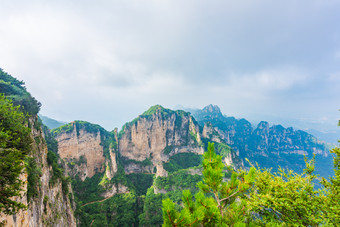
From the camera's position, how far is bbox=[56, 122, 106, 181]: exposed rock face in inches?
1733

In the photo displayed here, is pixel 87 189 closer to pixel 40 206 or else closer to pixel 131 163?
pixel 131 163

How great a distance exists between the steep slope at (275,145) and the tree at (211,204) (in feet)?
408

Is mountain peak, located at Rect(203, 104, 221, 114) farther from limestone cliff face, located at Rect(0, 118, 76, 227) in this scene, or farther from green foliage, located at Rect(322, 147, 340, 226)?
green foliage, located at Rect(322, 147, 340, 226)

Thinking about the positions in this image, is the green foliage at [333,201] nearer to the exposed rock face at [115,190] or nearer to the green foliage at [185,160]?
the exposed rock face at [115,190]

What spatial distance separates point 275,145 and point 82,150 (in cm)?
16959

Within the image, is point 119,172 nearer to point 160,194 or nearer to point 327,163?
point 160,194

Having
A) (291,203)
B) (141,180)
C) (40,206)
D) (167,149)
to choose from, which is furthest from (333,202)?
(167,149)

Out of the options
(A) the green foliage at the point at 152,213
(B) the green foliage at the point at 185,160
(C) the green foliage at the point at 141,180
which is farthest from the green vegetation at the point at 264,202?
(B) the green foliage at the point at 185,160

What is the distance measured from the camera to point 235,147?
122375mm

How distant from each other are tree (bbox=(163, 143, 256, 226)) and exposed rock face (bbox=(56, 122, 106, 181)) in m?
50.8

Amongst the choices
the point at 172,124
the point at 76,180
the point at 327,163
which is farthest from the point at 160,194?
the point at 327,163

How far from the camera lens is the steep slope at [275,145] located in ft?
413

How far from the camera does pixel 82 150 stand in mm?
47062

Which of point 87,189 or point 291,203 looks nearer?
point 291,203
